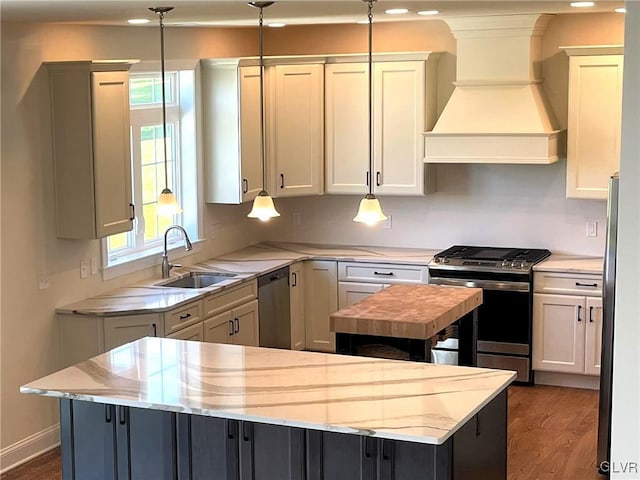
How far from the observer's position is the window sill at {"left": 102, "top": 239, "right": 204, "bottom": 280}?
6.24 meters

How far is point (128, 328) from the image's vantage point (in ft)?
18.8

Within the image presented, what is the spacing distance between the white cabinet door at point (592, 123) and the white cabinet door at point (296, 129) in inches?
76.5

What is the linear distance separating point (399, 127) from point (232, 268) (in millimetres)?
1664

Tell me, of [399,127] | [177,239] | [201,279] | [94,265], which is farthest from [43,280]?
[399,127]

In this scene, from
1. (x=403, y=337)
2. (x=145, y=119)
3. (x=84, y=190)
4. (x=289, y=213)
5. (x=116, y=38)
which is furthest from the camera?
(x=289, y=213)

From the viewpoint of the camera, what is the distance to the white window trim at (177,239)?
20.6 ft

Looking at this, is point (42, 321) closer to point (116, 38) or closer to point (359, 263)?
point (116, 38)

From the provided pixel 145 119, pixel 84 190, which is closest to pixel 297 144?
pixel 145 119

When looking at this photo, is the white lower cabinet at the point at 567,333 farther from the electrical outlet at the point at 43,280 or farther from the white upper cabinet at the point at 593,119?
the electrical outlet at the point at 43,280

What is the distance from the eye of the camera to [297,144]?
24.7 ft

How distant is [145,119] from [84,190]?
122 cm

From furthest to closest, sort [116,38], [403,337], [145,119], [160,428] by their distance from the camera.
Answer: [145,119], [116,38], [403,337], [160,428]

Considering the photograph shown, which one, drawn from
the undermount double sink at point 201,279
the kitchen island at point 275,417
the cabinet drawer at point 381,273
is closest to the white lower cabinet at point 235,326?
the undermount double sink at point 201,279

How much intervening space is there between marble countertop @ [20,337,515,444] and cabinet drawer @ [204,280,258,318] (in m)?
1.56
